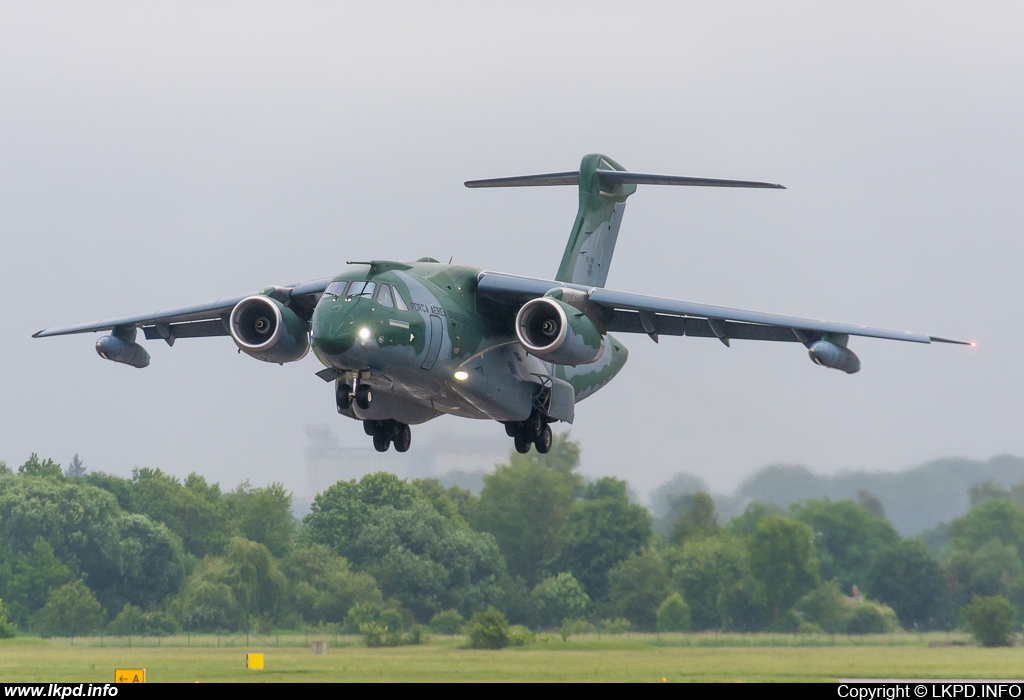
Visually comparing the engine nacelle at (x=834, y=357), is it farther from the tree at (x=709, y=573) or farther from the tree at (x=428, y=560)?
the tree at (x=428, y=560)

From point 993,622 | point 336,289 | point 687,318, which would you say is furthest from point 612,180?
point 993,622

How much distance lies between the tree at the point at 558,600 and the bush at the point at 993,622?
5.91 meters

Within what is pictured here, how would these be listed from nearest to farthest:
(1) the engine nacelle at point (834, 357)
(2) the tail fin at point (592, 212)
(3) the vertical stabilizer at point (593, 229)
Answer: (1) the engine nacelle at point (834, 357)
(2) the tail fin at point (592, 212)
(3) the vertical stabilizer at point (593, 229)

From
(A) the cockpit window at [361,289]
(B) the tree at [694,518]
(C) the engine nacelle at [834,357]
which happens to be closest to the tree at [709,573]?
(B) the tree at [694,518]

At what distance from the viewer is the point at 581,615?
904 inches

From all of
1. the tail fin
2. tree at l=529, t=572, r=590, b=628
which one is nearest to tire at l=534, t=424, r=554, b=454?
the tail fin

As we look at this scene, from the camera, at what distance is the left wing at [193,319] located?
744 inches

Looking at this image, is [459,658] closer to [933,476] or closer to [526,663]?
[526,663]

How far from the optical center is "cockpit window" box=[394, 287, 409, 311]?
16812 millimetres

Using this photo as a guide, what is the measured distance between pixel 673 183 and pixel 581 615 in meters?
7.37

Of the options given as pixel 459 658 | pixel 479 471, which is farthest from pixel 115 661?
pixel 479 471

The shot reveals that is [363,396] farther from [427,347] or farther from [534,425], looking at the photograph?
[534,425]

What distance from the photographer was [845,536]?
73.7 ft

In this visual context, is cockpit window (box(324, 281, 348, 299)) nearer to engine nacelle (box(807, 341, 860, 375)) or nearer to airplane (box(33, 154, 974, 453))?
airplane (box(33, 154, 974, 453))
